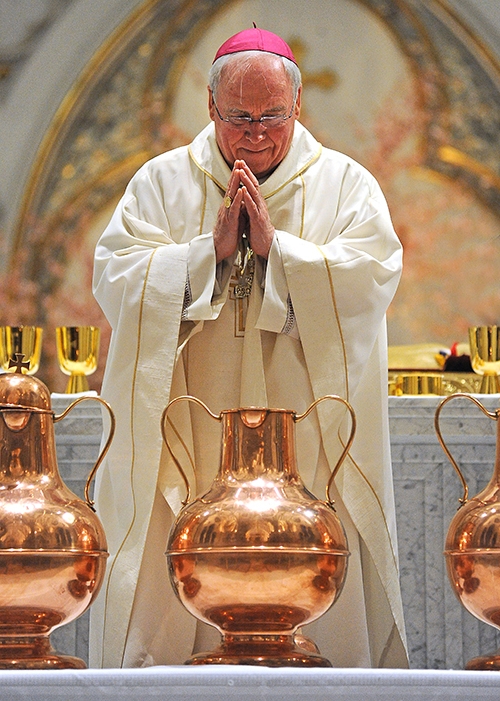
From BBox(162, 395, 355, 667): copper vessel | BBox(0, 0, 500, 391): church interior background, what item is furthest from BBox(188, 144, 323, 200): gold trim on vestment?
BBox(0, 0, 500, 391): church interior background

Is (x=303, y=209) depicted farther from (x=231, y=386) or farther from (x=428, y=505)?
(x=428, y=505)

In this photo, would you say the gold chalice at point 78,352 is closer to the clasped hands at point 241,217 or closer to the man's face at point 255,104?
the man's face at point 255,104

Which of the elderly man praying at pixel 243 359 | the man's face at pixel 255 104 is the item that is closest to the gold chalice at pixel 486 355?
the elderly man praying at pixel 243 359

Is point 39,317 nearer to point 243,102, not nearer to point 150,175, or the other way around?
point 150,175

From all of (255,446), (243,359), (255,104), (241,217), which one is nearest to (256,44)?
(255,104)

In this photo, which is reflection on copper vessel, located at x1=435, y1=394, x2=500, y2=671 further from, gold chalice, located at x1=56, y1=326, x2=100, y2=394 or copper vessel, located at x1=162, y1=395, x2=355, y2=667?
gold chalice, located at x1=56, y1=326, x2=100, y2=394

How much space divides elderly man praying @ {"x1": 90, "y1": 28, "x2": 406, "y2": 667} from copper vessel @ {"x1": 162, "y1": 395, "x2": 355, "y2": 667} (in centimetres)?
86

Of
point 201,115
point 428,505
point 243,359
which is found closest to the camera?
point 243,359

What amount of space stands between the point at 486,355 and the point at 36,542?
275cm

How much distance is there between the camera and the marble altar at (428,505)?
3.90 meters

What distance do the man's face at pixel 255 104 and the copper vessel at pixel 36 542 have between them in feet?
3.73

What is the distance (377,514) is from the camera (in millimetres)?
2904

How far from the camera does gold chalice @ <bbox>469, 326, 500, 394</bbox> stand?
4.34m

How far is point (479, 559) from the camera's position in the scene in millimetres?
1995
